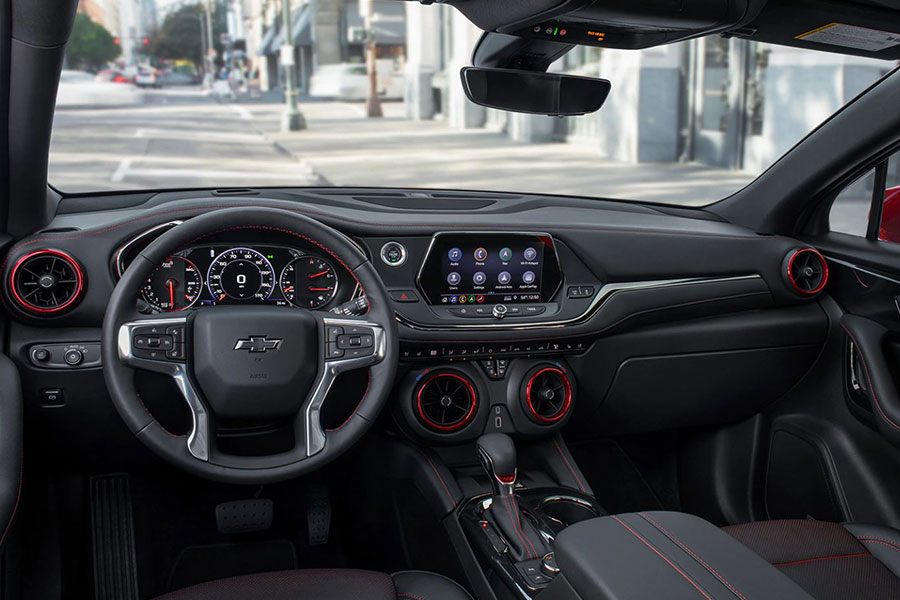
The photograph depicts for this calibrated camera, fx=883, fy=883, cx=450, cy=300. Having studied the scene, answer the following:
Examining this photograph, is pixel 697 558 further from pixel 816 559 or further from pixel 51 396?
pixel 51 396

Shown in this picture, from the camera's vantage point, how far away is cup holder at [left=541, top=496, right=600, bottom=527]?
8.04 feet

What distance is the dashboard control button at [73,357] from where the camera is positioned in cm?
225

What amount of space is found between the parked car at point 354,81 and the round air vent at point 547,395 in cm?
1663

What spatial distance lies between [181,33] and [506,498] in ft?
8.04

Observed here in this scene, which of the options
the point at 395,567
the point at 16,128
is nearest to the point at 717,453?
the point at 395,567

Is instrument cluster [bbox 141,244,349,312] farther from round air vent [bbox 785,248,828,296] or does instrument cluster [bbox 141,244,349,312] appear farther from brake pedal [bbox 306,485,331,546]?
round air vent [bbox 785,248,828,296]

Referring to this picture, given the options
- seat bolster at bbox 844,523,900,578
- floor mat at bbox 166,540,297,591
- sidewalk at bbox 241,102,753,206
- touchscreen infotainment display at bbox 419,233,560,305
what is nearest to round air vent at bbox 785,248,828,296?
sidewalk at bbox 241,102,753,206

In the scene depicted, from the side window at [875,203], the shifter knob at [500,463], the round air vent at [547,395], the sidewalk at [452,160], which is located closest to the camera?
the shifter knob at [500,463]

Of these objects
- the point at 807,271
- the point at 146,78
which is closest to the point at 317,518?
the point at 807,271

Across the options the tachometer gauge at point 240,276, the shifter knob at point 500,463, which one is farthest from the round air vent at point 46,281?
the shifter knob at point 500,463

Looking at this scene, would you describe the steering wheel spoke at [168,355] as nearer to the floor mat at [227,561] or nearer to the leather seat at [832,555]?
the floor mat at [227,561]

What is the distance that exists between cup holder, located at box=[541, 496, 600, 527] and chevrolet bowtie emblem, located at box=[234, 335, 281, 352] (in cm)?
94

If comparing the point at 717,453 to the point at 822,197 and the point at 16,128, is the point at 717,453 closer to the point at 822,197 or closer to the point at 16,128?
the point at 822,197

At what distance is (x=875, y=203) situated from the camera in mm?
2867
